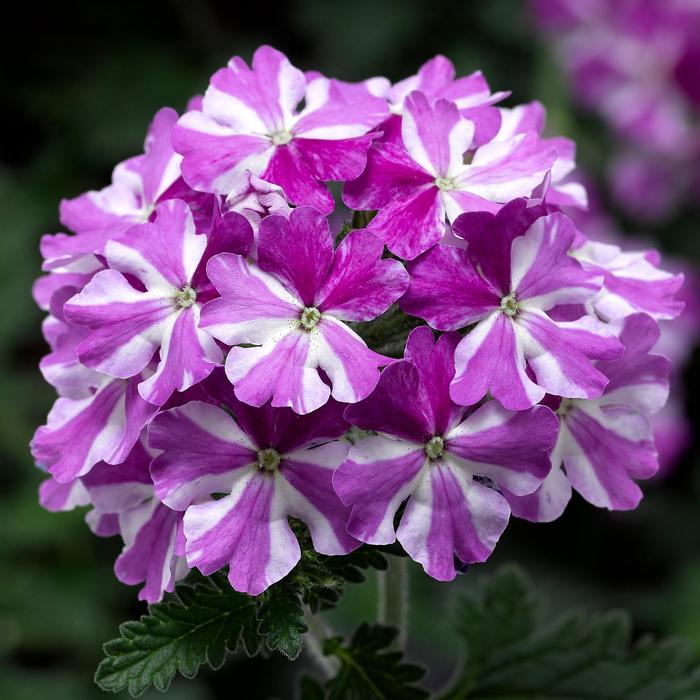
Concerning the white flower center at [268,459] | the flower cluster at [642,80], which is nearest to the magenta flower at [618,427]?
the white flower center at [268,459]

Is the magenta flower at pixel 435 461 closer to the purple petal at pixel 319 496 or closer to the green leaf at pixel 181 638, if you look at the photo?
the purple petal at pixel 319 496

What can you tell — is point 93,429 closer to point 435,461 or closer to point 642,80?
point 435,461

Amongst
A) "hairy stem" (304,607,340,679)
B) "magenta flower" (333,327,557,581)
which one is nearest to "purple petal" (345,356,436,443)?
"magenta flower" (333,327,557,581)

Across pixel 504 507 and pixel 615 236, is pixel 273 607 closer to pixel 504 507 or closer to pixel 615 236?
pixel 504 507

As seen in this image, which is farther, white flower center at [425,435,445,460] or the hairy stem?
the hairy stem

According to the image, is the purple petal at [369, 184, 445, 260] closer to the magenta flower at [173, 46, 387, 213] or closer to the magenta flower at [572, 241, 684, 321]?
the magenta flower at [173, 46, 387, 213]

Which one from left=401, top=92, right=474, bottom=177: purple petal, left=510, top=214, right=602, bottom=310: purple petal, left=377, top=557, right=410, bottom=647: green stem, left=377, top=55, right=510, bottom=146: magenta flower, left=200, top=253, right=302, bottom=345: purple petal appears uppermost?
left=377, top=55, right=510, bottom=146: magenta flower
